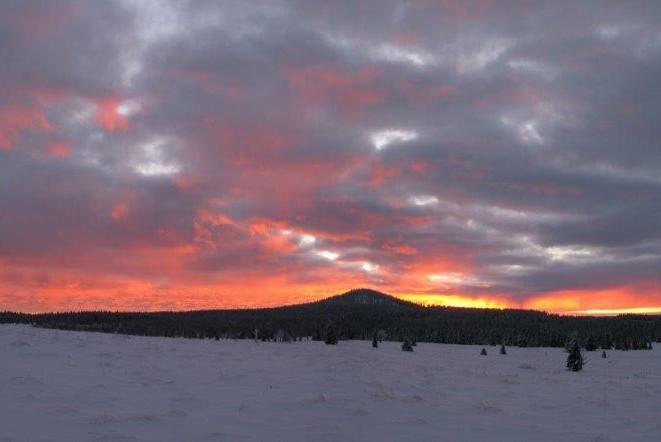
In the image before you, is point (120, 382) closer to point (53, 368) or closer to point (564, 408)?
point (53, 368)

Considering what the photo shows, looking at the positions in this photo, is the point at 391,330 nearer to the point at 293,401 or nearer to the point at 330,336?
the point at 330,336

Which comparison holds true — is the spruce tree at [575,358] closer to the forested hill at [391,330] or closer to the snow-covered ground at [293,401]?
the snow-covered ground at [293,401]

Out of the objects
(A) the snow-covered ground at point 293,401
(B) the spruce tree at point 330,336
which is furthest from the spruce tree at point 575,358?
(B) the spruce tree at point 330,336

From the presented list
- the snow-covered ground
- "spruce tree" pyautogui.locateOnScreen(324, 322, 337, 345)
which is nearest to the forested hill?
"spruce tree" pyautogui.locateOnScreen(324, 322, 337, 345)

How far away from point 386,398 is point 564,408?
252 inches

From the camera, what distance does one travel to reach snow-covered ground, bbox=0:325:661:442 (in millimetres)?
14234

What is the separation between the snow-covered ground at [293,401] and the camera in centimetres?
1423

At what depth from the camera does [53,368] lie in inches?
973

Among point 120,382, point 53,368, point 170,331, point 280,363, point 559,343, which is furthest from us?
point 170,331

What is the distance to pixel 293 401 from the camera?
1897cm

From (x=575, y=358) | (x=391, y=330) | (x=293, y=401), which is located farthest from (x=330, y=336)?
(x=391, y=330)

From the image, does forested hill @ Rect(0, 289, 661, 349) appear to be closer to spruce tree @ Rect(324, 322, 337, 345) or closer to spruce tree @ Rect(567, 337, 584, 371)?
spruce tree @ Rect(324, 322, 337, 345)

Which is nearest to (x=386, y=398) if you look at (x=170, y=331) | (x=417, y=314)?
(x=170, y=331)

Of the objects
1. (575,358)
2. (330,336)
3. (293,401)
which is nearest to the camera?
(293,401)
